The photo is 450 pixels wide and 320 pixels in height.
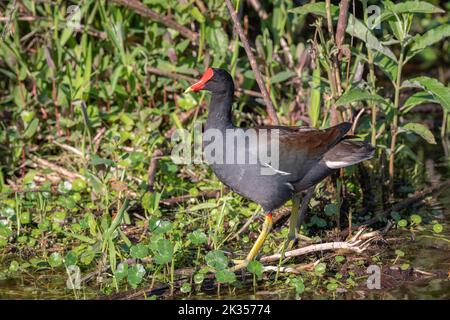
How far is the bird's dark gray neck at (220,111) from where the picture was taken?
13.6 feet

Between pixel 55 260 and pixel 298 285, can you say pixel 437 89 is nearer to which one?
pixel 298 285

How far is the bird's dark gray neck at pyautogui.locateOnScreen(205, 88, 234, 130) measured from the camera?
13.6 ft

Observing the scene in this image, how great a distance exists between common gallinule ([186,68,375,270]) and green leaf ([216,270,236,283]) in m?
0.35

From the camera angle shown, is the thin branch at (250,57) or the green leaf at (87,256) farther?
the thin branch at (250,57)

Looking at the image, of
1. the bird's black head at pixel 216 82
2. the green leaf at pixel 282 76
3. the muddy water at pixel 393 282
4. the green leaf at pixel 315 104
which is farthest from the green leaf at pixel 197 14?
the muddy water at pixel 393 282

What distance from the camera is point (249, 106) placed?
569 centimetres

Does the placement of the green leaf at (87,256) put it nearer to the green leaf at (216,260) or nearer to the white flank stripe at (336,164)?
the green leaf at (216,260)

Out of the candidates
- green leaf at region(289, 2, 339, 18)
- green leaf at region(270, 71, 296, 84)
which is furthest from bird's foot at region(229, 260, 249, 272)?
green leaf at region(270, 71, 296, 84)

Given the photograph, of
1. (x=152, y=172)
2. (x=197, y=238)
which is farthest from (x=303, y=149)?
(x=152, y=172)

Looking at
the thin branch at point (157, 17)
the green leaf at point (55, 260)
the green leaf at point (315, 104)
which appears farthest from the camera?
the thin branch at point (157, 17)

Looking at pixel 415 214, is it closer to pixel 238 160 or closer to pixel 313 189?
pixel 313 189

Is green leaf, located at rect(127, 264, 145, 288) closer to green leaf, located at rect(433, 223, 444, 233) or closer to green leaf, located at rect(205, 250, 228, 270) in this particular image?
green leaf, located at rect(205, 250, 228, 270)

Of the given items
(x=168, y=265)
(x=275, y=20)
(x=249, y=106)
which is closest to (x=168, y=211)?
(x=168, y=265)

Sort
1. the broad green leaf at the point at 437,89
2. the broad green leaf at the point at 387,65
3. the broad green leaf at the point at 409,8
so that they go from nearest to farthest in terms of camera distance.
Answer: the broad green leaf at the point at 437,89
the broad green leaf at the point at 409,8
the broad green leaf at the point at 387,65
